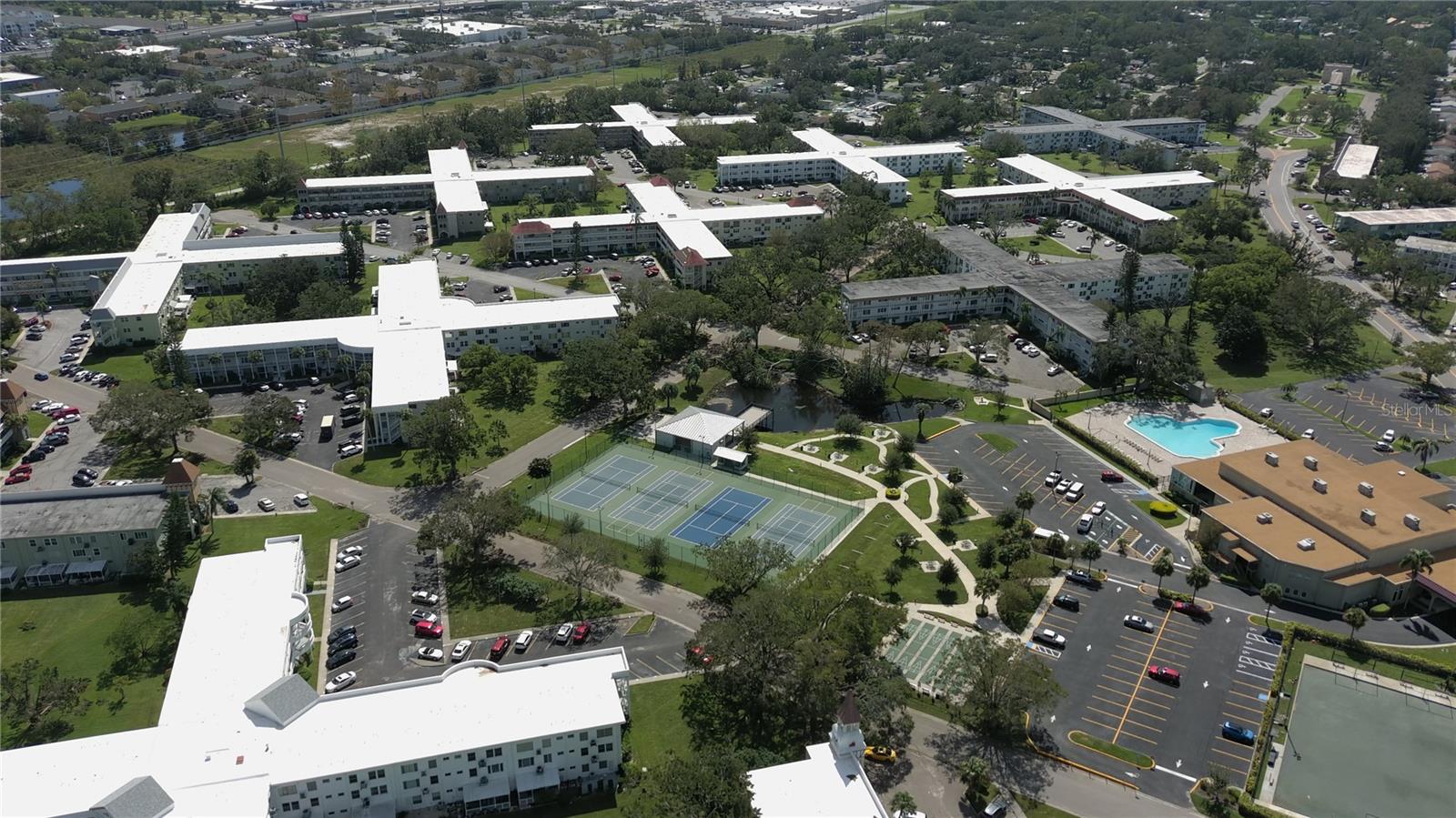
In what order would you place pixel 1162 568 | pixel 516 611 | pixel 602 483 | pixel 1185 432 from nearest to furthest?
1. pixel 516 611
2. pixel 1162 568
3. pixel 602 483
4. pixel 1185 432

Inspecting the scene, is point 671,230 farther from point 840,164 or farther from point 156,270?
point 156,270

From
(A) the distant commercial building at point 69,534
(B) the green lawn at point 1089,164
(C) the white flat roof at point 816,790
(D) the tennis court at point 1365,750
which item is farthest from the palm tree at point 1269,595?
(B) the green lawn at point 1089,164

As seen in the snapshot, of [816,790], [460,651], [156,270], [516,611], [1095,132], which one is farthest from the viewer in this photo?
[1095,132]

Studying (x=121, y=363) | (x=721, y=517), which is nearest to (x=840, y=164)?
(x=721, y=517)

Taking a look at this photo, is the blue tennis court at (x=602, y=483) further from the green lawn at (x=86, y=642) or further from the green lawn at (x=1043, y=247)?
the green lawn at (x=1043, y=247)

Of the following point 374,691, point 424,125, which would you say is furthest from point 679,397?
point 424,125
